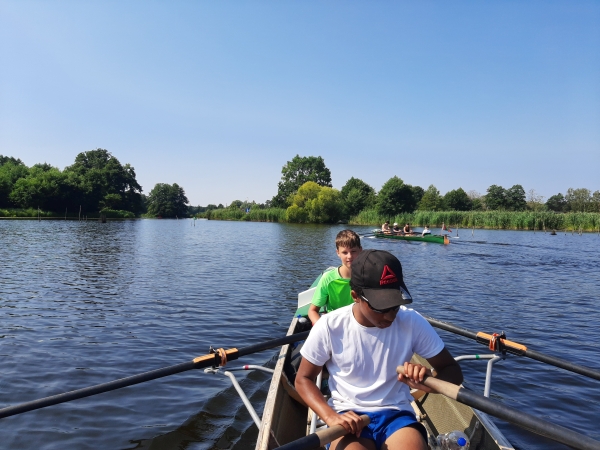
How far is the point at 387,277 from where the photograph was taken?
111 inches

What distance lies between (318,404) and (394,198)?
77867mm

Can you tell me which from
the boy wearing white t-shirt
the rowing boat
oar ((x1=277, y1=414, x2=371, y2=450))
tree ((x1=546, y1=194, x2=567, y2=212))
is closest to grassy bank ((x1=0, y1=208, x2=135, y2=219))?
the rowing boat

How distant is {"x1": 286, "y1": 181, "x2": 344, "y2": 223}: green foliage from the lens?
76.1 metres

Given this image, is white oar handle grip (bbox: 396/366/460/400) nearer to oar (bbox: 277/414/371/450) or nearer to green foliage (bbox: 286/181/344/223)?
oar (bbox: 277/414/371/450)

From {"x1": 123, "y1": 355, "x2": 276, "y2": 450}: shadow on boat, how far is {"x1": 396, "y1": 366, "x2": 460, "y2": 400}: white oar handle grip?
9.72ft

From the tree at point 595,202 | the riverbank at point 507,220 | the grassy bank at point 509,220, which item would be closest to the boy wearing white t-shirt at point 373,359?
the grassy bank at point 509,220

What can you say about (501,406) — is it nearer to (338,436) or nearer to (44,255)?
(338,436)

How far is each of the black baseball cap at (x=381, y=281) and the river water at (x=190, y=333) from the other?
3.20 meters

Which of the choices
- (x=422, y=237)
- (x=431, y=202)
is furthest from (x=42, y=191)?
(x=431, y=202)

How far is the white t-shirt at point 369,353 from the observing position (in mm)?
2945

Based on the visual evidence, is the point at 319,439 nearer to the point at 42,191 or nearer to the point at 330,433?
the point at 330,433

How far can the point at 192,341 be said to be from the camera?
875 cm

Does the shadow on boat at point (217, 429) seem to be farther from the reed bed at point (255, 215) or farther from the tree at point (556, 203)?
the tree at point (556, 203)

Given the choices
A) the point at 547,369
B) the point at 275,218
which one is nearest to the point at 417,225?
the point at 275,218
